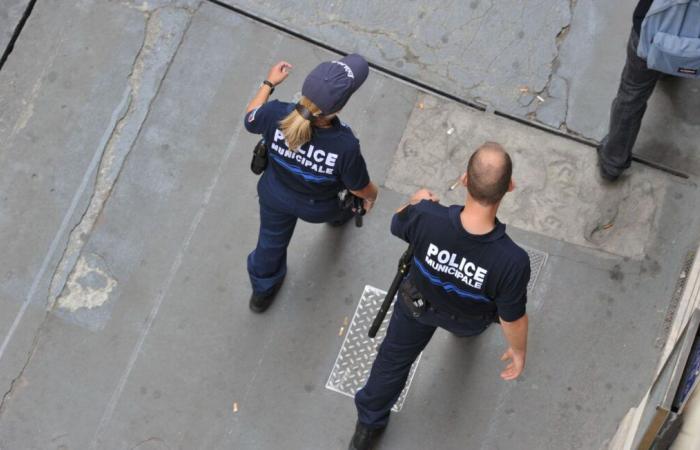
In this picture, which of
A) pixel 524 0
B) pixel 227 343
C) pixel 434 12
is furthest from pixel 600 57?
pixel 227 343

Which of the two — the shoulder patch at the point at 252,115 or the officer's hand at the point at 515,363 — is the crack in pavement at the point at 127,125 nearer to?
the shoulder patch at the point at 252,115

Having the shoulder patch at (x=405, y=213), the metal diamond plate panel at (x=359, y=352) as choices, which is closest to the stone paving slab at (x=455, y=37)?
the metal diamond plate panel at (x=359, y=352)

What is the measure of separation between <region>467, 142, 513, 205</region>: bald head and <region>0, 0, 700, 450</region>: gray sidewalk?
77.2 inches

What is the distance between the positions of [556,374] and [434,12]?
9.03ft

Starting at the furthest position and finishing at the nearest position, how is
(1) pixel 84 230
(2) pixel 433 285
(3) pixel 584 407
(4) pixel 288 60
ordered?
(4) pixel 288 60
(1) pixel 84 230
(3) pixel 584 407
(2) pixel 433 285

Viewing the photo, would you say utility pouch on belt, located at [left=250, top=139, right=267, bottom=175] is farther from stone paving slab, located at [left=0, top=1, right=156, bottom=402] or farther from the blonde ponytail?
stone paving slab, located at [left=0, top=1, right=156, bottom=402]

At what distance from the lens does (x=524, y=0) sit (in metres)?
6.78

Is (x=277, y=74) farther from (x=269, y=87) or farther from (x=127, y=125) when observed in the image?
(x=127, y=125)

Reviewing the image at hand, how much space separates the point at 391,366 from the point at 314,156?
1279 millimetres

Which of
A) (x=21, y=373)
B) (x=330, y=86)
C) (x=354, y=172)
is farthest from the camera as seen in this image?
(x=21, y=373)

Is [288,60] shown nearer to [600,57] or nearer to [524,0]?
[524,0]

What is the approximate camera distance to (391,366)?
17.0ft

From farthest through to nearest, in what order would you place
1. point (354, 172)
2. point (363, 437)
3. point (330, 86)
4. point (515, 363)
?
point (363, 437) → point (354, 172) → point (515, 363) → point (330, 86)

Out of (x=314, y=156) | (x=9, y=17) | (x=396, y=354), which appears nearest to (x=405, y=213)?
(x=314, y=156)
